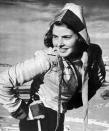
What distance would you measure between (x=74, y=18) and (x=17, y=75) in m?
0.26

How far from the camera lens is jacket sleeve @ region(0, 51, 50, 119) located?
108 centimetres

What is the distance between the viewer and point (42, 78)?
1133 millimetres

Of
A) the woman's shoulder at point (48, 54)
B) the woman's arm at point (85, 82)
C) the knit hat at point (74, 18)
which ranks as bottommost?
the woman's arm at point (85, 82)

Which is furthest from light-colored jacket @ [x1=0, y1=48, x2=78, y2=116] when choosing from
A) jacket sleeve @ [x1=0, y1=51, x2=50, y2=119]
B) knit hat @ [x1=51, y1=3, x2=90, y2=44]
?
knit hat @ [x1=51, y1=3, x2=90, y2=44]

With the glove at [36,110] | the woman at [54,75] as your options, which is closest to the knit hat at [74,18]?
the woman at [54,75]

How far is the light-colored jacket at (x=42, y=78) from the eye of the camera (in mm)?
1080

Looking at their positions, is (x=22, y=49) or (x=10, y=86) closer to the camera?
(x=10, y=86)

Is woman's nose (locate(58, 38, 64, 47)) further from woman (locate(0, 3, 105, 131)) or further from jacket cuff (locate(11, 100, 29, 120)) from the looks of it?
jacket cuff (locate(11, 100, 29, 120))

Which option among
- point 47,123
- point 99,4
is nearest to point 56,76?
point 47,123

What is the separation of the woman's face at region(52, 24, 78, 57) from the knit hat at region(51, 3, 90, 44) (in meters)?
0.02

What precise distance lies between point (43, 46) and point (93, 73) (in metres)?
0.20

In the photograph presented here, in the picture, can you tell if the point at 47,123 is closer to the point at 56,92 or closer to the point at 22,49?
the point at 56,92

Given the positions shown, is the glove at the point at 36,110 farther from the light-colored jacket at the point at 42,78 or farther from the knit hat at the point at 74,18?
the knit hat at the point at 74,18

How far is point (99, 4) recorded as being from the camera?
4.07ft
